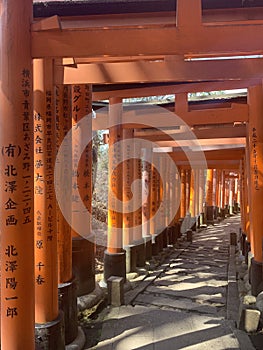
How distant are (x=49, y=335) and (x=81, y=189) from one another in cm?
302

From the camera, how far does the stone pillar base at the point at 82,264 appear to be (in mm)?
6305

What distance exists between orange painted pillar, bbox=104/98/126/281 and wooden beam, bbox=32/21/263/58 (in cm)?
433

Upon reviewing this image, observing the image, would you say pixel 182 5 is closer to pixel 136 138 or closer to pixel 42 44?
pixel 42 44

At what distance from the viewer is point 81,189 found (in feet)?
21.2

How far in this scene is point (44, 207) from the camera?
3.94 m

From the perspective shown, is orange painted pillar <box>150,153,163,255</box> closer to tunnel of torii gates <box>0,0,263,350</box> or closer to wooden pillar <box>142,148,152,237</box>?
wooden pillar <box>142,148,152,237</box>

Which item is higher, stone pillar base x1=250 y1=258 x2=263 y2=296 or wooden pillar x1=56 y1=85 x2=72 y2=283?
wooden pillar x1=56 y1=85 x2=72 y2=283

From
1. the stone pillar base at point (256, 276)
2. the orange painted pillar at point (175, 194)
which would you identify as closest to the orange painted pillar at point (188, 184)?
the orange painted pillar at point (175, 194)

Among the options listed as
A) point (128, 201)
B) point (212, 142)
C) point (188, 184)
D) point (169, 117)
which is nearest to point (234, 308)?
point (128, 201)

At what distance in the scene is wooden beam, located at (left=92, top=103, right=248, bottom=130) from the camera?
6802mm

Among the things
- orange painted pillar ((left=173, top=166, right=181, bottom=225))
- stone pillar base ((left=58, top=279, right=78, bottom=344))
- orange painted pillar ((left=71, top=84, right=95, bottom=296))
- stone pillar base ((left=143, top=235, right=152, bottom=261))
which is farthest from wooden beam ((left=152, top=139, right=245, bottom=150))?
stone pillar base ((left=58, top=279, right=78, bottom=344))

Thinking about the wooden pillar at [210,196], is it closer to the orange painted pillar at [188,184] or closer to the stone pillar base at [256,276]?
the orange painted pillar at [188,184]

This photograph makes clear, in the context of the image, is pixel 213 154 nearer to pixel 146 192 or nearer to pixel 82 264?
pixel 146 192

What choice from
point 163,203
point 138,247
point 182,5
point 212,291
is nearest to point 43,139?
point 182,5
